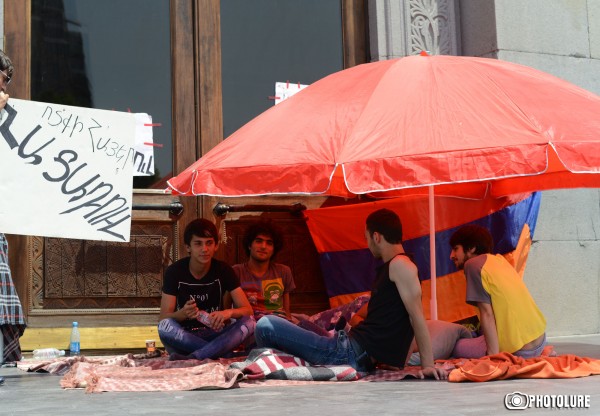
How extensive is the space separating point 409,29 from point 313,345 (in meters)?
4.74

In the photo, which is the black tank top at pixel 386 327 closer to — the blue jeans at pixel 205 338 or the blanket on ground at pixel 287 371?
the blanket on ground at pixel 287 371

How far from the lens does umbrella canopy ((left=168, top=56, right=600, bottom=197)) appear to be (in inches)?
240

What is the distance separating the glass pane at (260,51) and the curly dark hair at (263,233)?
1.41m

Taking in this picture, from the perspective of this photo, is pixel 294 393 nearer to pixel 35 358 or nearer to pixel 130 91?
pixel 35 358

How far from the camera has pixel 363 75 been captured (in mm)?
7281

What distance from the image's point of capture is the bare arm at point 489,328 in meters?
7.14

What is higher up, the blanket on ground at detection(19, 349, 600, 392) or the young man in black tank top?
the young man in black tank top

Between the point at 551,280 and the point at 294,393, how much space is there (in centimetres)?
505

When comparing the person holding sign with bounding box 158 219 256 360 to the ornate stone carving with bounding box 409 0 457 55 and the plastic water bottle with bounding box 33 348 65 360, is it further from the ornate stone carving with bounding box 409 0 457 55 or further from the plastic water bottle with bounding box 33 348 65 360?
the ornate stone carving with bounding box 409 0 457 55

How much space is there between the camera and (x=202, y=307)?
8102mm

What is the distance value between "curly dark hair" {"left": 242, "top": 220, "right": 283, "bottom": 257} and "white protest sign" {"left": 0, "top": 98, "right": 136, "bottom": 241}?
5.58ft

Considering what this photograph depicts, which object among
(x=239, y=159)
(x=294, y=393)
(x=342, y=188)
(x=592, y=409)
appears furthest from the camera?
(x=342, y=188)

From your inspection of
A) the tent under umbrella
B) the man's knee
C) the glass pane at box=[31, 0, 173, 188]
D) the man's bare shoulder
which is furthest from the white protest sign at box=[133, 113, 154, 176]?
the man's bare shoulder

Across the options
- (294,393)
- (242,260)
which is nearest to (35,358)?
(242,260)
